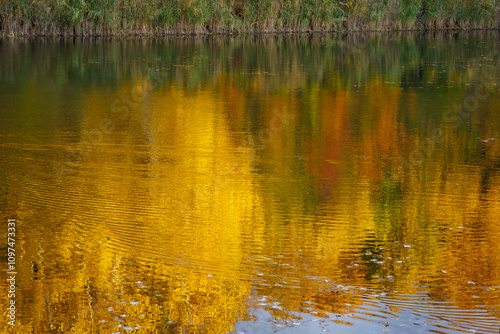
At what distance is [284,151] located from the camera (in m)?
9.35

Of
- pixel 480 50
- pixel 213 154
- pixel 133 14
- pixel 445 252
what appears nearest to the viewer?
pixel 445 252

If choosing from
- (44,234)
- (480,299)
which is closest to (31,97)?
(44,234)

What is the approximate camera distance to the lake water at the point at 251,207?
4.95 m

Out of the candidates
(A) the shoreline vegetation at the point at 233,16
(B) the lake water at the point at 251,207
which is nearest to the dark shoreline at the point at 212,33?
(A) the shoreline vegetation at the point at 233,16

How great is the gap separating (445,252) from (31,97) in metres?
9.31

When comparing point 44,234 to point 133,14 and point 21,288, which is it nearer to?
point 21,288

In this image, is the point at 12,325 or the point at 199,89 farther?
the point at 199,89

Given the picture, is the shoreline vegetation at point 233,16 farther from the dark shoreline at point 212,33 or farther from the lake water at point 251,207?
the lake water at point 251,207

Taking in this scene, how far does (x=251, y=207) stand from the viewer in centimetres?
705

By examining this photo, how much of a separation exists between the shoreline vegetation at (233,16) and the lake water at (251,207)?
12145 mm

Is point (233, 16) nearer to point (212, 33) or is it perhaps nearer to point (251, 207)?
point (212, 33)

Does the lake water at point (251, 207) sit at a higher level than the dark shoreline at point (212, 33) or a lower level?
lower

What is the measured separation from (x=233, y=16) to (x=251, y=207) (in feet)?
77.2

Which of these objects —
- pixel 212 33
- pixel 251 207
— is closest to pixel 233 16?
pixel 212 33
